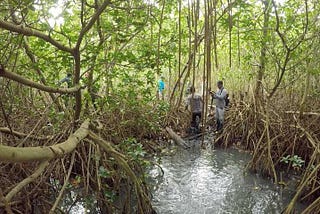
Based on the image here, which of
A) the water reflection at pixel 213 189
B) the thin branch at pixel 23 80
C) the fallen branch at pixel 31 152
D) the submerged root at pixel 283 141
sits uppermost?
the thin branch at pixel 23 80

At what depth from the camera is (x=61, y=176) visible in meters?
3.71

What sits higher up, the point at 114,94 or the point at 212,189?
the point at 114,94

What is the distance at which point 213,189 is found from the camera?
4.82 m

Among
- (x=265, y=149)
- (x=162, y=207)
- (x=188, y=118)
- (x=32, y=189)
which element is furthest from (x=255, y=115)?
(x=32, y=189)

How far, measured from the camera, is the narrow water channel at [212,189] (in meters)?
4.21

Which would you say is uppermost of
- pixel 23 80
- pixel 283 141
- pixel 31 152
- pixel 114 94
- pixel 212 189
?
pixel 23 80

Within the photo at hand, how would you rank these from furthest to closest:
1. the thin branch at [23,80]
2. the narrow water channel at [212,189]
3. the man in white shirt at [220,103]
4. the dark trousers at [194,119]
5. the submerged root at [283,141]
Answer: the dark trousers at [194,119]
the man in white shirt at [220,103]
the submerged root at [283,141]
the narrow water channel at [212,189]
the thin branch at [23,80]

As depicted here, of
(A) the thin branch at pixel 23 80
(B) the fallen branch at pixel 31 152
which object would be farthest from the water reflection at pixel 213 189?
(B) the fallen branch at pixel 31 152

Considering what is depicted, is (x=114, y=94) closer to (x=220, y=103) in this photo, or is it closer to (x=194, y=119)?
(x=220, y=103)

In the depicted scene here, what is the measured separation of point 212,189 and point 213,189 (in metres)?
0.01

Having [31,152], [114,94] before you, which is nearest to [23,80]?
[31,152]

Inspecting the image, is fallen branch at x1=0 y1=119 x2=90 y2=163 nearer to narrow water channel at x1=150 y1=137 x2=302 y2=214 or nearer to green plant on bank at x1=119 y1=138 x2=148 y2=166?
green plant on bank at x1=119 y1=138 x2=148 y2=166

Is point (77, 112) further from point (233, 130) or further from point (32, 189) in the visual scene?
point (233, 130)

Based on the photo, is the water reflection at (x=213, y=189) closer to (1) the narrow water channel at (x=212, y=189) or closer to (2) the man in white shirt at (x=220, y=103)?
(1) the narrow water channel at (x=212, y=189)
